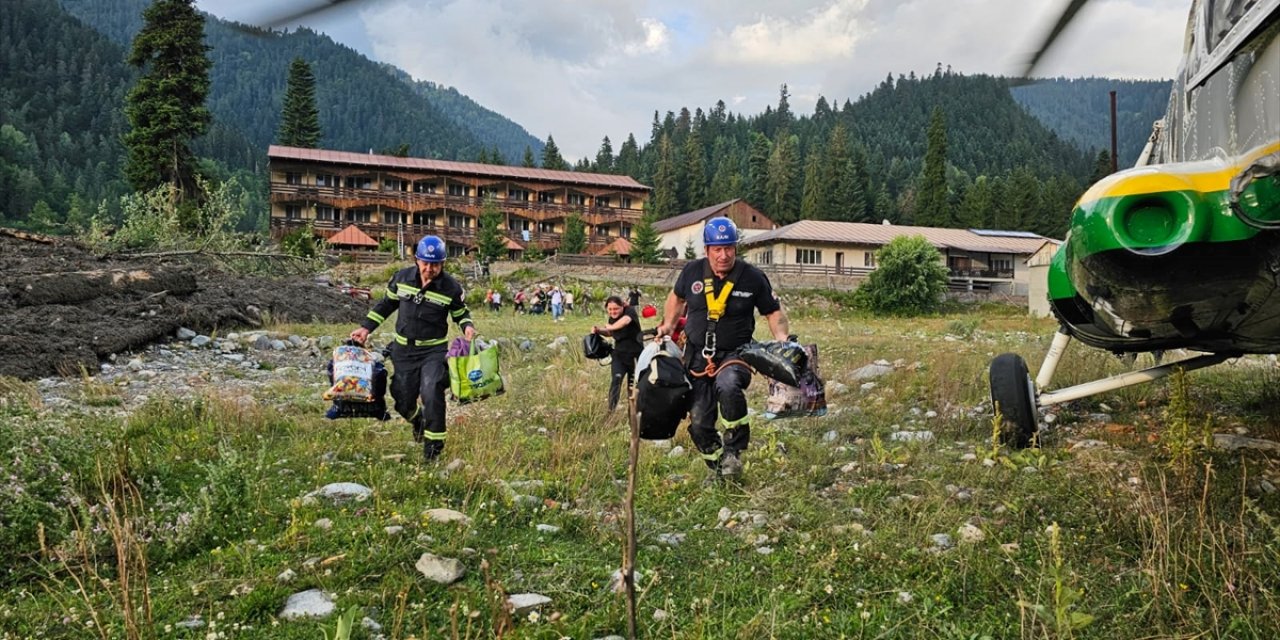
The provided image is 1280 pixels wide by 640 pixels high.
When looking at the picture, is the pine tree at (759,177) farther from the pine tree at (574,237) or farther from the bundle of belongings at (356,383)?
the bundle of belongings at (356,383)

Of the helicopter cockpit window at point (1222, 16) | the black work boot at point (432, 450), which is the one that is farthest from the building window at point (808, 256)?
the helicopter cockpit window at point (1222, 16)

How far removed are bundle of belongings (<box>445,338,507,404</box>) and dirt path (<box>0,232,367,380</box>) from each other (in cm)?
646

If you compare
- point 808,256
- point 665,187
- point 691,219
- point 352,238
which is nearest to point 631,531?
point 808,256

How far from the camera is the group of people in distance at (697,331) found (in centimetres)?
536

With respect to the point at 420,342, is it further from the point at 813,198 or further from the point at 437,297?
the point at 813,198

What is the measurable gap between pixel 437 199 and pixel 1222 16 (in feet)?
183

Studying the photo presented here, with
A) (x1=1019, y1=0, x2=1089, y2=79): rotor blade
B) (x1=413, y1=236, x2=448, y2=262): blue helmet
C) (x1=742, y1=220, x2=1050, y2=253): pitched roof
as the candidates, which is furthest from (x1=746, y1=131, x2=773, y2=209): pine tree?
(x1=1019, y1=0, x2=1089, y2=79): rotor blade

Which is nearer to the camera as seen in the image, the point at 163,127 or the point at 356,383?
the point at 356,383

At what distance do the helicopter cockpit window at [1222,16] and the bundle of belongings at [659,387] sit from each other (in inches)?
134

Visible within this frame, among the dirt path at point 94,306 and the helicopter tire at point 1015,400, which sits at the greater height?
the dirt path at point 94,306

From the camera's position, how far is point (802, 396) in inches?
196

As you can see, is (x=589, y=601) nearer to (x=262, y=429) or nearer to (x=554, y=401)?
(x=262, y=429)

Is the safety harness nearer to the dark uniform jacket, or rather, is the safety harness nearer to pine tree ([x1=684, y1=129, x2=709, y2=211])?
the dark uniform jacket

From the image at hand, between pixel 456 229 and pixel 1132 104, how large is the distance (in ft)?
183
